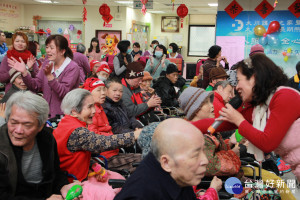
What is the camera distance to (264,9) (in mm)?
6453

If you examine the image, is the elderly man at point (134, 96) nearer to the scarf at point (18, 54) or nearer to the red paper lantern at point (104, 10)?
the scarf at point (18, 54)

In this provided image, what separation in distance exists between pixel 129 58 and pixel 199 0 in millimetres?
5497

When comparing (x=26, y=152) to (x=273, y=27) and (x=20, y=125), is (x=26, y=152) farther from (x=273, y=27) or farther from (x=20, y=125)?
(x=273, y=27)

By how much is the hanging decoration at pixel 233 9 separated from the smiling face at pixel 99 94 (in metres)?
4.27

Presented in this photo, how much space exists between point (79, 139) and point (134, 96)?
7.32 feet

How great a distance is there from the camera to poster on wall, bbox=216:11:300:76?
646cm

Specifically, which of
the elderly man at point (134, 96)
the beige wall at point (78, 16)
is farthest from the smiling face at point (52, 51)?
the beige wall at point (78, 16)

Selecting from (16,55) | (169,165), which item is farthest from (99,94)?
(169,165)

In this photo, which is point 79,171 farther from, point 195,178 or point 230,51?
point 230,51

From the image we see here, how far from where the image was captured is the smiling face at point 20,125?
1.74 metres

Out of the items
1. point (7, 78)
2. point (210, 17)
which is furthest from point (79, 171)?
point (210, 17)

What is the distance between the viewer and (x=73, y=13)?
44.8ft

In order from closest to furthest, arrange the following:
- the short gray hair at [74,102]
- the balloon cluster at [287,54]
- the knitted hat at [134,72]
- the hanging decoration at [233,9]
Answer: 1. the short gray hair at [74,102]
2. the knitted hat at [134,72]
3. the balloon cluster at [287,54]
4. the hanging decoration at [233,9]

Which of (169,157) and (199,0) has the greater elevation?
(199,0)
